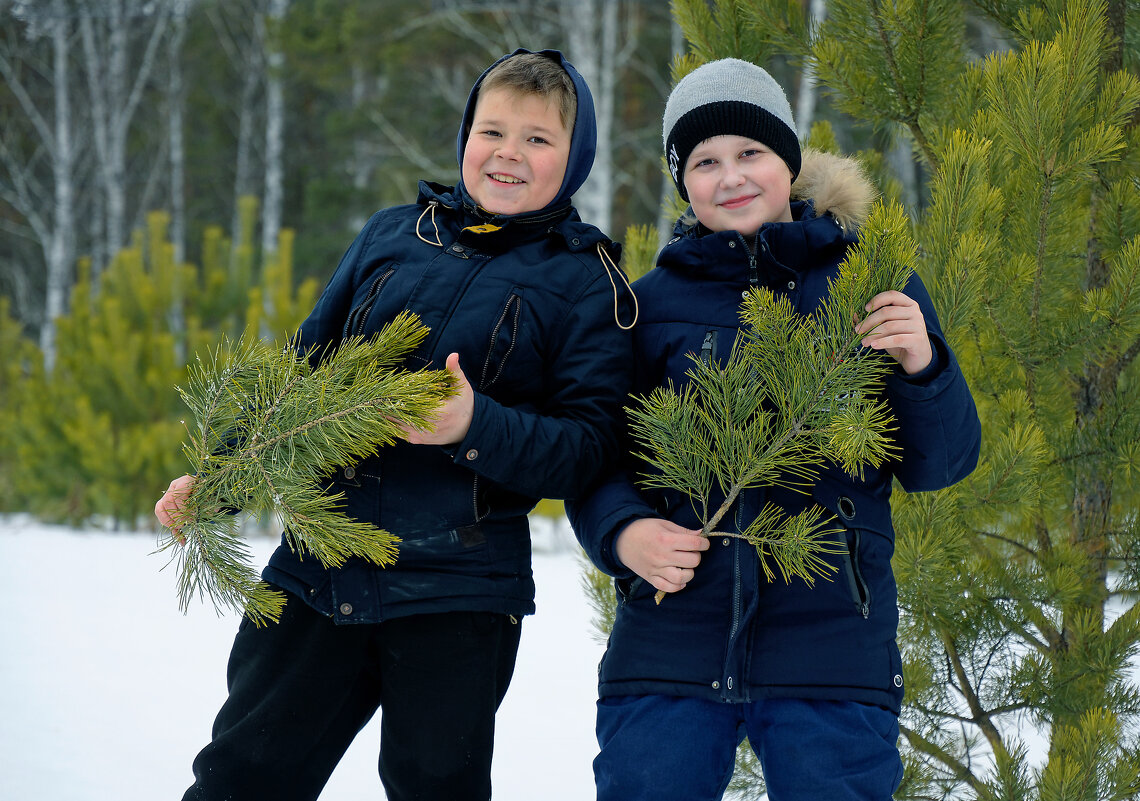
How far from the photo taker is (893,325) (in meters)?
Answer: 1.52

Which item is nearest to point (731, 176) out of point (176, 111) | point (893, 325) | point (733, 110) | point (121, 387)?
point (733, 110)

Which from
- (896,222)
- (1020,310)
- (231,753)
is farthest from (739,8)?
(231,753)

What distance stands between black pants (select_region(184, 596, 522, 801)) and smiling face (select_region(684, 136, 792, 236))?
893mm

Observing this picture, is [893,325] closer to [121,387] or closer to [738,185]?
[738,185]

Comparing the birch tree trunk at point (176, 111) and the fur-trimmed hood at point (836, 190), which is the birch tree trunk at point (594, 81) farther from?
the birch tree trunk at point (176, 111)

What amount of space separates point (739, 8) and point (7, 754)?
3.38 metres

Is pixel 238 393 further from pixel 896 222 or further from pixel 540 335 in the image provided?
pixel 896 222

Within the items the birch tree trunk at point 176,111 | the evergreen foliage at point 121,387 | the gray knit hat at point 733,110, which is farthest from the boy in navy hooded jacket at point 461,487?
the birch tree trunk at point 176,111

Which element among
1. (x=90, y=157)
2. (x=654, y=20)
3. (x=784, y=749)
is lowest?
(x=784, y=749)

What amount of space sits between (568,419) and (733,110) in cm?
69

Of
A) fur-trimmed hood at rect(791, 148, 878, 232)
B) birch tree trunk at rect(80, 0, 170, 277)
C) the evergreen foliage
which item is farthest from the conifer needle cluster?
birch tree trunk at rect(80, 0, 170, 277)

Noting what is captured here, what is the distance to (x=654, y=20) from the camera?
1580 centimetres

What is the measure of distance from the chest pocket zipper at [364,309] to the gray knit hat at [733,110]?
2.17 ft

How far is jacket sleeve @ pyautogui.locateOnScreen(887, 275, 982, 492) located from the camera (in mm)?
1647
